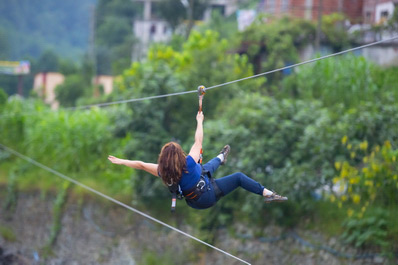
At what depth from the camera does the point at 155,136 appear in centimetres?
1015

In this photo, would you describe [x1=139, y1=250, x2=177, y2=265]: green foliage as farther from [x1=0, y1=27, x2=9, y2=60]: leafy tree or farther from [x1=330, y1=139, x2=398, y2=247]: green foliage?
[x1=0, y1=27, x2=9, y2=60]: leafy tree

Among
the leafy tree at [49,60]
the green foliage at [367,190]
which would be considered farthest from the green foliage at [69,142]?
the leafy tree at [49,60]

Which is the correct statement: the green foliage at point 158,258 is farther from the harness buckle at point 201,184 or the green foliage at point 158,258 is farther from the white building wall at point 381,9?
the white building wall at point 381,9

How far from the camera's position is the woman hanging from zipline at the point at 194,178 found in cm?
452

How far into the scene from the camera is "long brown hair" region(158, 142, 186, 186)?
4500 mm

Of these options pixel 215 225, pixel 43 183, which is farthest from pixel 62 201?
pixel 215 225

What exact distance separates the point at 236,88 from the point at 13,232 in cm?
676

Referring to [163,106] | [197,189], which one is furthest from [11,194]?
[197,189]

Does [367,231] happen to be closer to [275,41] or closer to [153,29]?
[275,41]

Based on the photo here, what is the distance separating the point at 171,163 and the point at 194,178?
24 cm

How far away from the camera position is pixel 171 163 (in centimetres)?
450

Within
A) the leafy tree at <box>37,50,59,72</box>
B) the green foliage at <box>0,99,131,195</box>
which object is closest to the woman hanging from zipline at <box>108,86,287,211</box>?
the green foliage at <box>0,99,131,195</box>

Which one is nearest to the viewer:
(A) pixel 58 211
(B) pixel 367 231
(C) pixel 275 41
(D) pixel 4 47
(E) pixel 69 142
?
(B) pixel 367 231

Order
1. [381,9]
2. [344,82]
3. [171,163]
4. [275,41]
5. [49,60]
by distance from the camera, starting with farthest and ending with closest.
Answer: [49,60], [275,41], [381,9], [344,82], [171,163]
